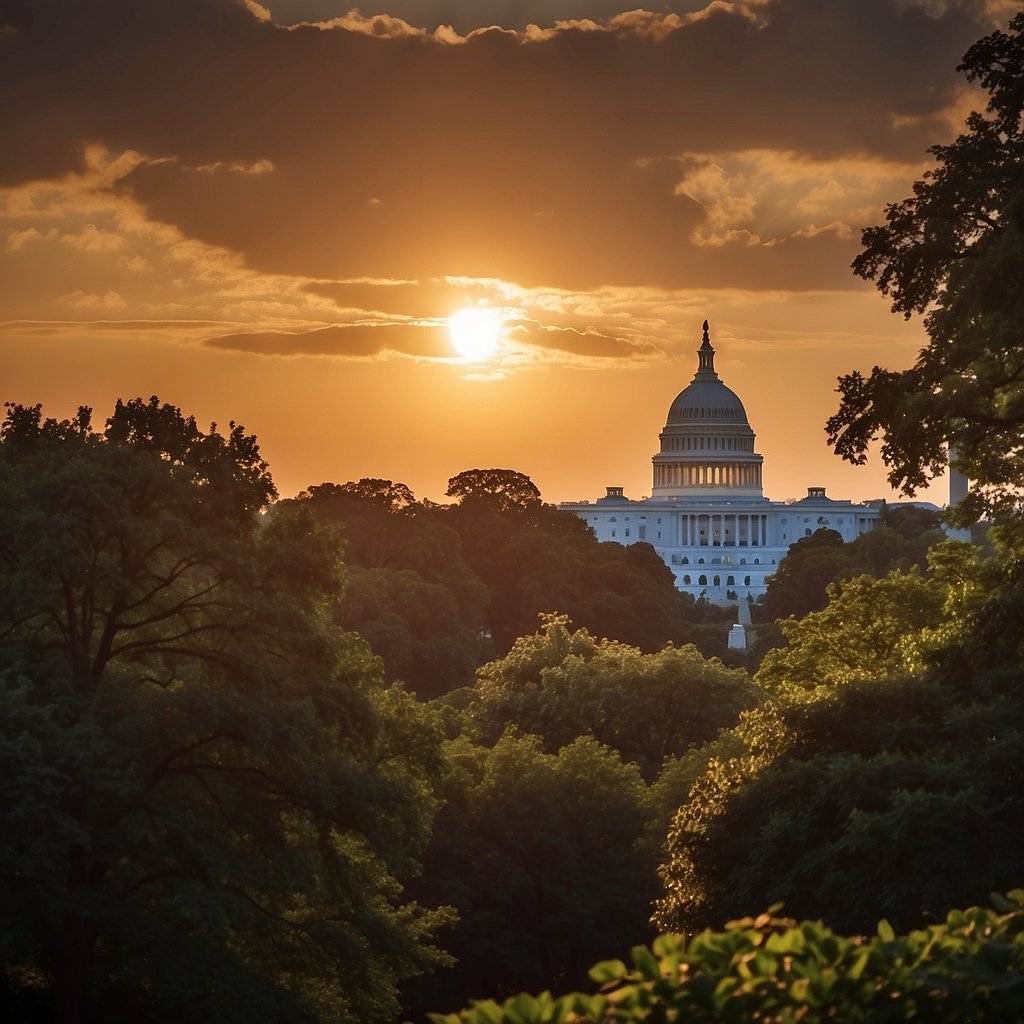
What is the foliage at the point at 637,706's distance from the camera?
56906mm

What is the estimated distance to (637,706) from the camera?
5672 cm

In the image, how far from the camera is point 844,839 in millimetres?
28547

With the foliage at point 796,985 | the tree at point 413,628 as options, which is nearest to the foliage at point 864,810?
the foliage at point 796,985

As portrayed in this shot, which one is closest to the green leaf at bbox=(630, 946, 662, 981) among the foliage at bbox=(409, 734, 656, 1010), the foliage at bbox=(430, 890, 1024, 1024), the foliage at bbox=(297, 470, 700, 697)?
the foliage at bbox=(430, 890, 1024, 1024)

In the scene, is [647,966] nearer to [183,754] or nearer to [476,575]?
[183,754]

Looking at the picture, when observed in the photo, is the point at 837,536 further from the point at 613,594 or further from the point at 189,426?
the point at 189,426

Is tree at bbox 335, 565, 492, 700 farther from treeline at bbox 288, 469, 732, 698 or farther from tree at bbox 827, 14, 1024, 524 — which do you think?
tree at bbox 827, 14, 1024, 524

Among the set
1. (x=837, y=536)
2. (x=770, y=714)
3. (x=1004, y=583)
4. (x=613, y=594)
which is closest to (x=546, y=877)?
(x=770, y=714)

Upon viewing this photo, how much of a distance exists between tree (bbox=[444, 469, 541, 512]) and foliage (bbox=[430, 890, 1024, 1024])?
4646 inches

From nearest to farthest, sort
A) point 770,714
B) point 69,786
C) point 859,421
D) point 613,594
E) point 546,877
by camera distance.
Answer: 1. point 69,786
2. point 859,421
3. point 770,714
4. point 546,877
5. point 613,594

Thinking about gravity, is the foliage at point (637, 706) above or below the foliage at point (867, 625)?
below

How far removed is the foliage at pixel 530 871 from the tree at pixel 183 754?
9.82 m

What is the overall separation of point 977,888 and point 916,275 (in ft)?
29.6

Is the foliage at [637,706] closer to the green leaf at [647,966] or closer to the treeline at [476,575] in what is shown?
the treeline at [476,575]
